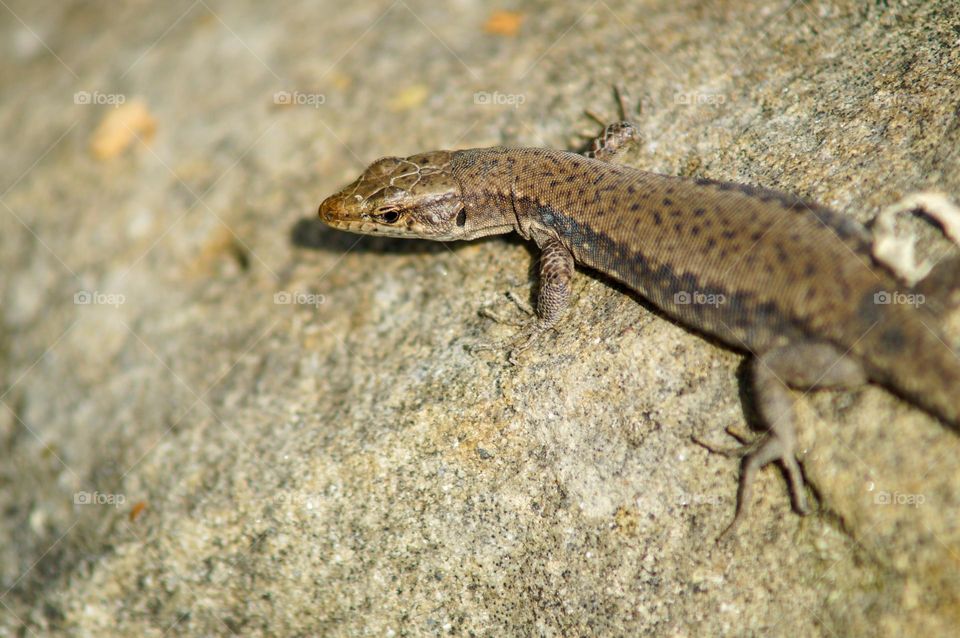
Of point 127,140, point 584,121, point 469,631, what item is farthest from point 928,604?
point 127,140

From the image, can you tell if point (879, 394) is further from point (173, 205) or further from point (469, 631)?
point (173, 205)

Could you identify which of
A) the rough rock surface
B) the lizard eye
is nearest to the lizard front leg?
the rough rock surface

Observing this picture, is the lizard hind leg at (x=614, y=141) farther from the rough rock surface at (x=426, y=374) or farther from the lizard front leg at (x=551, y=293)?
the lizard front leg at (x=551, y=293)

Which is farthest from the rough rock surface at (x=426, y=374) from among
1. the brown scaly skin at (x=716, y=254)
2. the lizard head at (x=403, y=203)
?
the lizard head at (x=403, y=203)

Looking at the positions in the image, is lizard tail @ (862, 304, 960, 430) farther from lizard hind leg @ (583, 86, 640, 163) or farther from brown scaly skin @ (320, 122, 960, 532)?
lizard hind leg @ (583, 86, 640, 163)

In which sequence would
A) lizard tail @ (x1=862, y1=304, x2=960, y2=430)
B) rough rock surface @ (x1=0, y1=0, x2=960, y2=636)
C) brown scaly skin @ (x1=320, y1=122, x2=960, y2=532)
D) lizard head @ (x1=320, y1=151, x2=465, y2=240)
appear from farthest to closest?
lizard head @ (x1=320, y1=151, x2=465, y2=240) < rough rock surface @ (x1=0, y1=0, x2=960, y2=636) < brown scaly skin @ (x1=320, y1=122, x2=960, y2=532) < lizard tail @ (x1=862, y1=304, x2=960, y2=430)

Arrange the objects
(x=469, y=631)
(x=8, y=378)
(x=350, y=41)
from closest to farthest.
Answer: (x=469, y=631) → (x=8, y=378) → (x=350, y=41)
